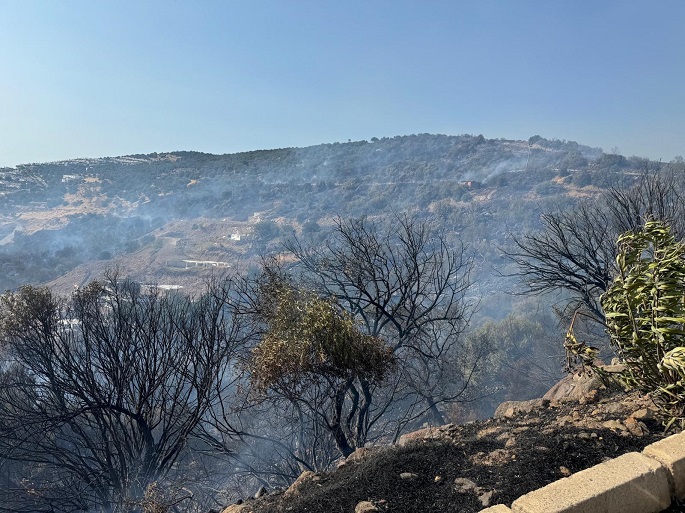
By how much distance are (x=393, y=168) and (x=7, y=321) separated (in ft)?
367

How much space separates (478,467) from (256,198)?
103 metres

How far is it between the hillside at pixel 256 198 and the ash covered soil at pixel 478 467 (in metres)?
49.3

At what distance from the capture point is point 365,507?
11.5ft

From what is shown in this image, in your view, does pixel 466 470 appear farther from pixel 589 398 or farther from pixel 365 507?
pixel 589 398

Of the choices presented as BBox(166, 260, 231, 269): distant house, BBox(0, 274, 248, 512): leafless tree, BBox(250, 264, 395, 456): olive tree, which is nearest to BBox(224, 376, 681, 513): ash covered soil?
BBox(250, 264, 395, 456): olive tree

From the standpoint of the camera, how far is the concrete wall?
2.83 meters

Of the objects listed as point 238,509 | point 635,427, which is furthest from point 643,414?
point 238,509

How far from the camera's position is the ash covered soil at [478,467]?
11.6ft

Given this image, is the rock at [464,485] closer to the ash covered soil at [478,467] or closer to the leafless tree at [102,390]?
the ash covered soil at [478,467]

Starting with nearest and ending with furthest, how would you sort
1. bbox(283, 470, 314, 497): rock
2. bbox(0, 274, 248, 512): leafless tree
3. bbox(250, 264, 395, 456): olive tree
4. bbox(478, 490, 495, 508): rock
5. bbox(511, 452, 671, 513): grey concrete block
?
bbox(511, 452, 671, 513): grey concrete block → bbox(478, 490, 495, 508): rock → bbox(283, 470, 314, 497): rock → bbox(250, 264, 395, 456): olive tree → bbox(0, 274, 248, 512): leafless tree

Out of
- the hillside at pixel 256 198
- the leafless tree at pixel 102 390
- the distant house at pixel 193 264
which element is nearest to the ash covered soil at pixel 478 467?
the leafless tree at pixel 102 390

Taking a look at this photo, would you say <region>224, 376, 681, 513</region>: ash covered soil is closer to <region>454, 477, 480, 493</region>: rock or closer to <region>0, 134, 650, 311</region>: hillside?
<region>454, 477, 480, 493</region>: rock

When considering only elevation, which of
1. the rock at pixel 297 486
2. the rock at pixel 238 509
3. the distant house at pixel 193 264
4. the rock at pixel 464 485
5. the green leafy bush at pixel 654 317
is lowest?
the distant house at pixel 193 264

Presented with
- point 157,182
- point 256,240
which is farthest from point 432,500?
point 157,182
